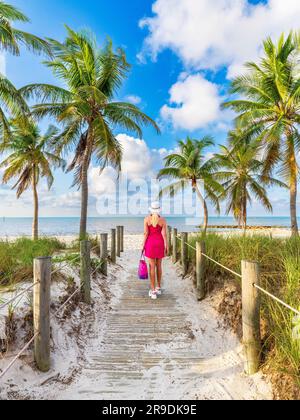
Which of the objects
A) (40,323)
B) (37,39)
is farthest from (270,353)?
(37,39)

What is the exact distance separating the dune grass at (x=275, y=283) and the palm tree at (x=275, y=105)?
694 cm

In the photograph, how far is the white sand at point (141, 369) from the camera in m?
2.62

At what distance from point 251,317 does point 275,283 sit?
Result: 1335mm

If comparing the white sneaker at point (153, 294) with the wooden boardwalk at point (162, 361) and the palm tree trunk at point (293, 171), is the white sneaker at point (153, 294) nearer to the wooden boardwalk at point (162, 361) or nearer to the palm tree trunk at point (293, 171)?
the wooden boardwalk at point (162, 361)

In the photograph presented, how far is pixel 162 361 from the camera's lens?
3.25 m

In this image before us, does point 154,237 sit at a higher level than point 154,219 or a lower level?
lower

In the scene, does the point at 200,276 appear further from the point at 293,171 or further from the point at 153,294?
the point at 293,171

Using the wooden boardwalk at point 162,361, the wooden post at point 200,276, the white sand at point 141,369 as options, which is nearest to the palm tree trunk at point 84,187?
the wooden boardwalk at point 162,361

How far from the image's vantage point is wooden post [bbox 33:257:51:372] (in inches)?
111

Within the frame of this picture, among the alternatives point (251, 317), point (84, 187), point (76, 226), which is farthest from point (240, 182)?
point (76, 226)

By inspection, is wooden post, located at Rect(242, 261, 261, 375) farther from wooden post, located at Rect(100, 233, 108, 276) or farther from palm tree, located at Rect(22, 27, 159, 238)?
palm tree, located at Rect(22, 27, 159, 238)

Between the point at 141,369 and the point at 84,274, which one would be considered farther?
the point at 84,274

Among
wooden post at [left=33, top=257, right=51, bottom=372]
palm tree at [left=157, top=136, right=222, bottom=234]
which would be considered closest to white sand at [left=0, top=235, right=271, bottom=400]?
wooden post at [left=33, top=257, right=51, bottom=372]
